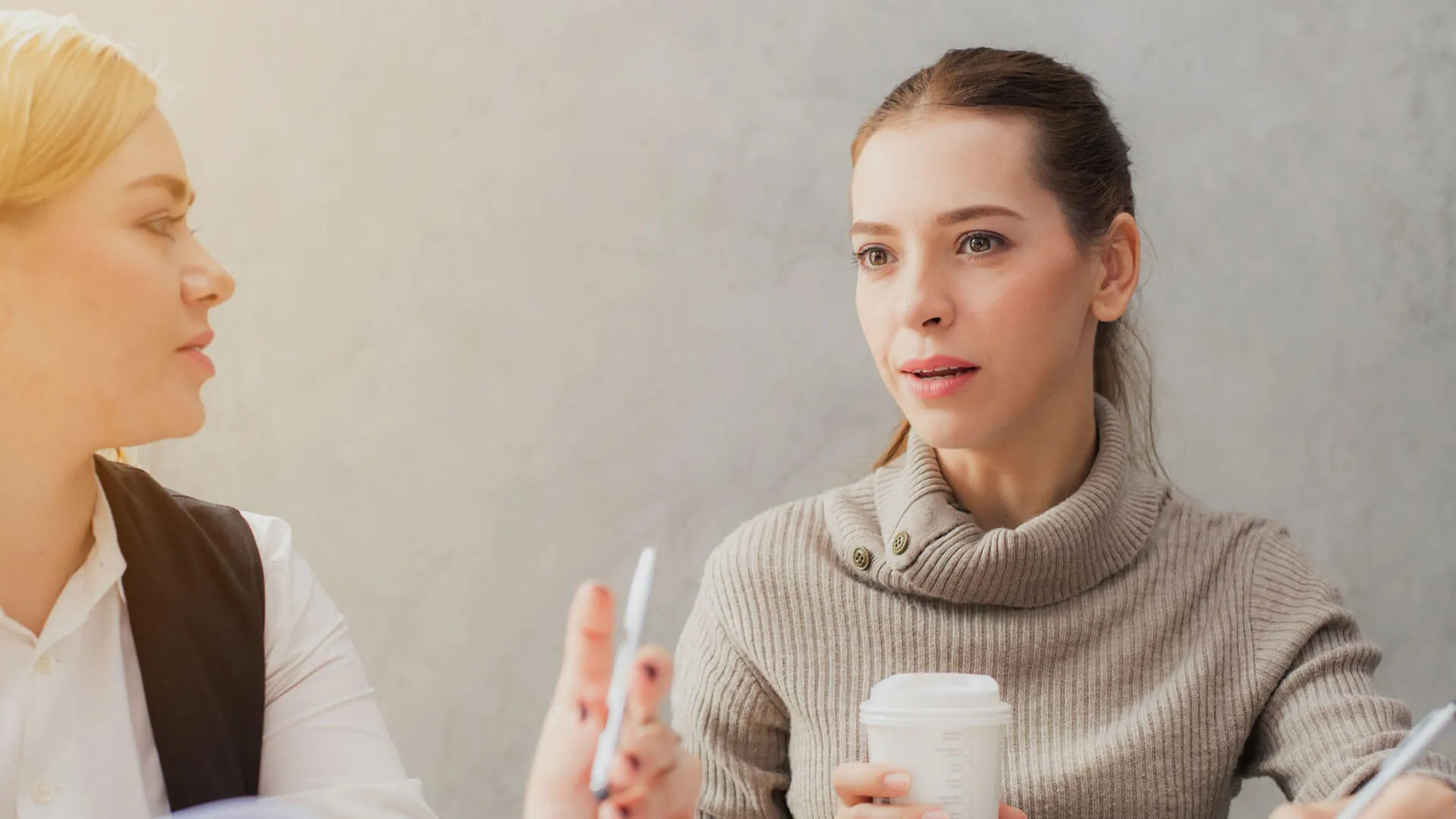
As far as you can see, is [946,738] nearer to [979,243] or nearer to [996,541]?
[996,541]

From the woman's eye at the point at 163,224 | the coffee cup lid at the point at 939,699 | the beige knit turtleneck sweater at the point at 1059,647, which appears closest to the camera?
the coffee cup lid at the point at 939,699

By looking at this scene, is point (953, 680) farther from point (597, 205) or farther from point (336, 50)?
point (336, 50)

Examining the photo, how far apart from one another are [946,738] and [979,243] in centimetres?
52

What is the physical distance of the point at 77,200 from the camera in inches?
40.5

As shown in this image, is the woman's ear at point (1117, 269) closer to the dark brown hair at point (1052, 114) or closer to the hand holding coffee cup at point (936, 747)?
the dark brown hair at point (1052, 114)

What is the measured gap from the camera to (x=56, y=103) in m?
1.03

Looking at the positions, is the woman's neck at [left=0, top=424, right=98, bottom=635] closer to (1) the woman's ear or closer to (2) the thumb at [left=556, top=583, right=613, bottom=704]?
(2) the thumb at [left=556, top=583, right=613, bottom=704]

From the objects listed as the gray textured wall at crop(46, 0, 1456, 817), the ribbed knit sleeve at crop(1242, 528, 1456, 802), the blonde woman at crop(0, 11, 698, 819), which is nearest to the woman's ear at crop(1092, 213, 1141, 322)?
the ribbed knit sleeve at crop(1242, 528, 1456, 802)

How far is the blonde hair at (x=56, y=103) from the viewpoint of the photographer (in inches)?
39.4

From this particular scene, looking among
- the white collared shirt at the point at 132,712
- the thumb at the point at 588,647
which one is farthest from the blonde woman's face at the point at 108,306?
the thumb at the point at 588,647

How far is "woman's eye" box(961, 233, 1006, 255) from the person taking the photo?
131cm

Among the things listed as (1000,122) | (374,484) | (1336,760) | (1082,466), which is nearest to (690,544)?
(374,484)

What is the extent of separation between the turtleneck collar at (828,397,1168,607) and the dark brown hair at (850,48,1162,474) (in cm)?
19

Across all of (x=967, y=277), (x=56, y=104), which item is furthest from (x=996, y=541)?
(x=56, y=104)
